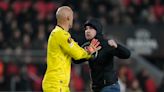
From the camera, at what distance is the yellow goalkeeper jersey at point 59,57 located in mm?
9547

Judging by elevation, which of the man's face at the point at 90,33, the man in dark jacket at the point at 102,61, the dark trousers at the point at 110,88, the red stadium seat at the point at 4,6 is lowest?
the red stadium seat at the point at 4,6

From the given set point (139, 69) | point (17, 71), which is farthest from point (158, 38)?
point (17, 71)

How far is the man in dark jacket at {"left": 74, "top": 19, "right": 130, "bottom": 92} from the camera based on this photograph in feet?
32.7

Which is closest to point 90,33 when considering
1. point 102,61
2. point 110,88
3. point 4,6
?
point 102,61

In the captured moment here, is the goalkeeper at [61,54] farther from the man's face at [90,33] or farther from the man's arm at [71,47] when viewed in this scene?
the man's face at [90,33]

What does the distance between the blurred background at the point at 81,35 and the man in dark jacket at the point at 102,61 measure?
6567 mm

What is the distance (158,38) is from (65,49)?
1365cm

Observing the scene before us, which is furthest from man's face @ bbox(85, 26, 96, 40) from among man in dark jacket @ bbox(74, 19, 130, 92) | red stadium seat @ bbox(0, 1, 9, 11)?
red stadium seat @ bbox(0, 1, 9, 11)

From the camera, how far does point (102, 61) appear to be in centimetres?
996

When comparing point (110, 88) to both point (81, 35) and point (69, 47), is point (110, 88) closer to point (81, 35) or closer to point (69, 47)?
point (69, 47)

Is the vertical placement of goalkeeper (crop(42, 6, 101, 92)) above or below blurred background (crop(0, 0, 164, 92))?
above

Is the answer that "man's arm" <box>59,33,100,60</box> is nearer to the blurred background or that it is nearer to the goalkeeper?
the goalkeeper

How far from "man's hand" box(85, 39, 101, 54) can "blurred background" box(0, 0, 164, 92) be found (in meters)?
6.72

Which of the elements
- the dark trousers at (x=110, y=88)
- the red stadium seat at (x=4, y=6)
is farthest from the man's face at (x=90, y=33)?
the red stadium seat at (x=4, y=6)
